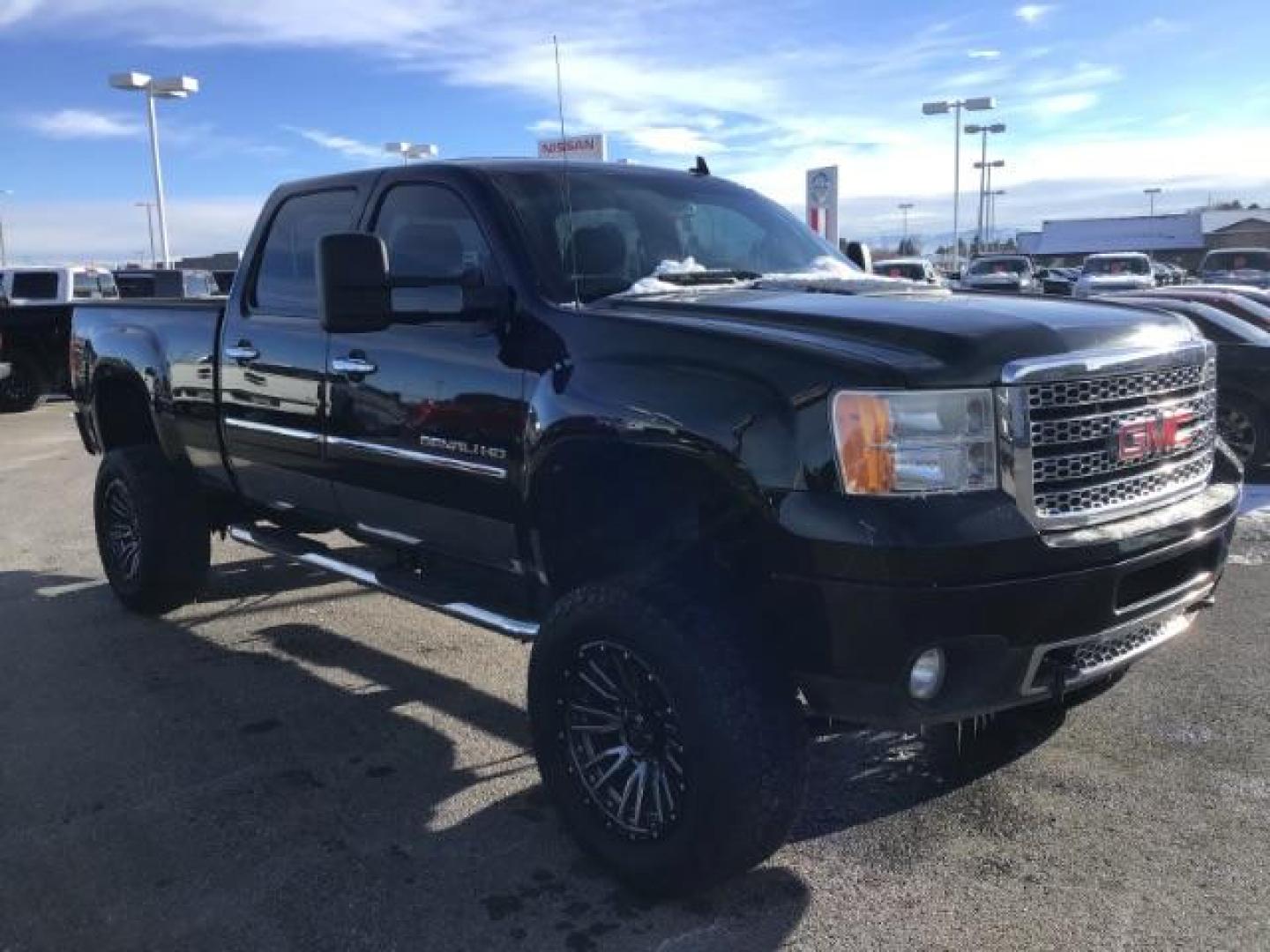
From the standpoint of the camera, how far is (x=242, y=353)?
5105 millimetres

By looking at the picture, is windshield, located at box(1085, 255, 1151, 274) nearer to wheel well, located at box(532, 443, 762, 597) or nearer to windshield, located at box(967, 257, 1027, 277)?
windshield, located at box(967, 257, 1027, 277)

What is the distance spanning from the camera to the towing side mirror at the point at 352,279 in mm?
3586

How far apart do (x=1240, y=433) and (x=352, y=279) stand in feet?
26.8

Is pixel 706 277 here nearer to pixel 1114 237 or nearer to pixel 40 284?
pixel 40 284

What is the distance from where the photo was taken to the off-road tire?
19.4 feet

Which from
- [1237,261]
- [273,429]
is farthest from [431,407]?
[1237,261]

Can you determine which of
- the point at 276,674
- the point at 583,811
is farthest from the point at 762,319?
the point at 276,674

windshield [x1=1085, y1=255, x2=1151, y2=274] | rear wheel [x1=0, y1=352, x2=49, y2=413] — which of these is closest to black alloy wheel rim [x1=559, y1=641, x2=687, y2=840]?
rear wheel [x1=0, y1=352, x2=49, y2=413]

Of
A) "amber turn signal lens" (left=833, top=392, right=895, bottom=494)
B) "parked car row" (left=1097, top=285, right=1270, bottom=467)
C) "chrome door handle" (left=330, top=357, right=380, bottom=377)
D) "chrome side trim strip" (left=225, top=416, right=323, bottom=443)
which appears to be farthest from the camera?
"parked car row" (left=1097, top=285, right=1270, bottom=467)

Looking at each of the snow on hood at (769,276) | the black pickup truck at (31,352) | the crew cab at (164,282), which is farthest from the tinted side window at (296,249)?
the crew cab at (164,282)

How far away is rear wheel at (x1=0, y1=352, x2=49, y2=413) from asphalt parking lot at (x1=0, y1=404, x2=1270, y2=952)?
11.8 meters

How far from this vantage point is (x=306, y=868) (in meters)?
3.48

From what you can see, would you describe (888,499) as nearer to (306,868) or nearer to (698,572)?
(698,572)

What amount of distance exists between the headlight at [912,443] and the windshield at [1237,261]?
1304 inches
